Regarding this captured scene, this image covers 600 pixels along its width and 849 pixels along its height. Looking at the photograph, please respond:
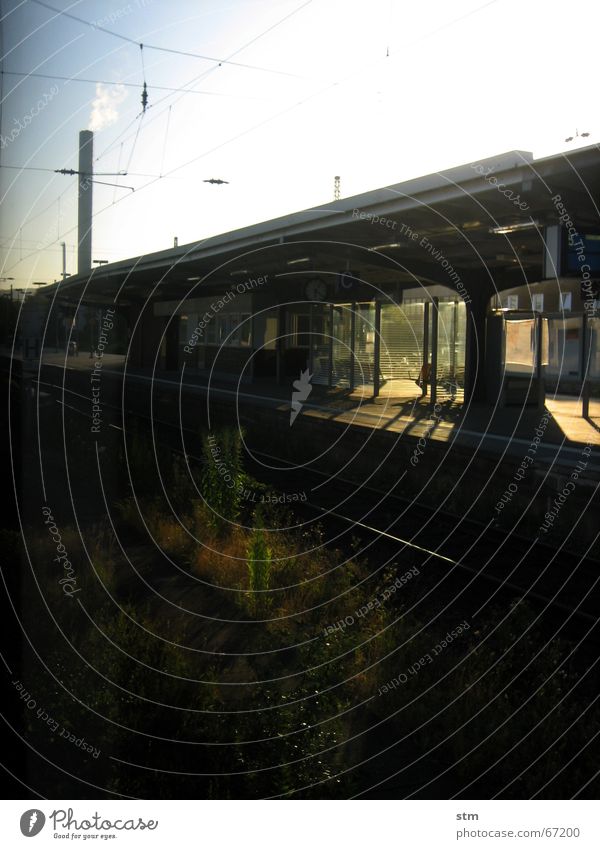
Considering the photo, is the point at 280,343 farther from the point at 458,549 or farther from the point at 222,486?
the point at 458,549

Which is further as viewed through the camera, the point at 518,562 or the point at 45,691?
the point at 518,562

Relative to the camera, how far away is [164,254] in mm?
17219

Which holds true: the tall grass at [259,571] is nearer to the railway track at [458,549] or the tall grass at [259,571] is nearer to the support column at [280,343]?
the railway track at [458,549]

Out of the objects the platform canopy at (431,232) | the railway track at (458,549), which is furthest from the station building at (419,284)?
the railway track at (458,549)

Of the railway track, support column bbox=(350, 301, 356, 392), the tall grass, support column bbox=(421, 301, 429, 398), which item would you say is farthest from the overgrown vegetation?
support column bbox=(350, 301, 356, 392)

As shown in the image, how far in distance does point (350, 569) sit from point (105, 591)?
1.77 metres

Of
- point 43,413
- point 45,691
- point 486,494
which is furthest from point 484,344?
point 45,691

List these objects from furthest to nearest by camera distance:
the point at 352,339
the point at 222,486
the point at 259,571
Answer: the point at 352,339
the point at 222,486
the point at 259,571

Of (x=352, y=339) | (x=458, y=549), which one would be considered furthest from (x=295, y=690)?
(x=352, y=339)

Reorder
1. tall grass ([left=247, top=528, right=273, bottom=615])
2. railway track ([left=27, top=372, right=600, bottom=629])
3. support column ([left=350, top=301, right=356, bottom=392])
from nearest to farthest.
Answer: tall grass ([left=247, top=528, right=273, bottom=615]) < railway track ([left=27, top=372, right=600, bottom=629]) < support column ([left=350, top=301, right=356, bottom=392])

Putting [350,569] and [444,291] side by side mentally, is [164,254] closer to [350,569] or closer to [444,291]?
[444,291]

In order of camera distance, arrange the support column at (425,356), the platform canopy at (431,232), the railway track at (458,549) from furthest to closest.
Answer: the support column at (425,356) → the platform canopy at (431,232) → the railway track at (458,549)

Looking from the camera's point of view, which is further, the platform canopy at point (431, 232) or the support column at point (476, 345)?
the support column at point (476, 345)

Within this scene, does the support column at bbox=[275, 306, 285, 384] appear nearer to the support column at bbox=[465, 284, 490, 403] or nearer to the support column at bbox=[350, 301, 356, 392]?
the support column at bbox=[350, 301, 356, 392]
